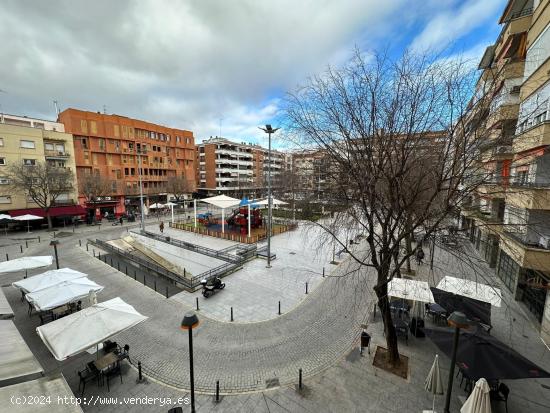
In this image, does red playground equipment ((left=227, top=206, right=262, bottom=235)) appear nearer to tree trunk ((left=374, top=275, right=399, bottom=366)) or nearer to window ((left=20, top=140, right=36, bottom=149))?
tree trunk ((left=374, top=275, right=399, bottom=366))

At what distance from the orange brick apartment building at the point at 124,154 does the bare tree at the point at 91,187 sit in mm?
788

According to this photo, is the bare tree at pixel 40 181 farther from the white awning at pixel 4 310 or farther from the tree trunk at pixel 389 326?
the tree trunk at pixel 389 326

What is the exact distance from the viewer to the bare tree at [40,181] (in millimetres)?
27094

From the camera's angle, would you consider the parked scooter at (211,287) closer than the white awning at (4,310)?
No

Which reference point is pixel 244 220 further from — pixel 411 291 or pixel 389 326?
pixel 389 326

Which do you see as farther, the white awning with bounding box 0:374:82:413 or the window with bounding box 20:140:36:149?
the window with bounding box 20:140:36:149

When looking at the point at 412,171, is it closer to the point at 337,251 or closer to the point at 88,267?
the point at 337,251

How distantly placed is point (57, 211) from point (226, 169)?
128 ft

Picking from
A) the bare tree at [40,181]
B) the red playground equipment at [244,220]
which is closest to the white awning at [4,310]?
the red playground equipment at [244,220]

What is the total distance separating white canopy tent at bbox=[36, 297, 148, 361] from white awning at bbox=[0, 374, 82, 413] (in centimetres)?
129

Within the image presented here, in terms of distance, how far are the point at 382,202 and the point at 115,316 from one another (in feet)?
30.5

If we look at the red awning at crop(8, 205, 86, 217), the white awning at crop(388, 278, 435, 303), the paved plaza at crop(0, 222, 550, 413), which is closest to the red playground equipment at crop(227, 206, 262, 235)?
the paved plaza at crop(0, 222, 550, 413)

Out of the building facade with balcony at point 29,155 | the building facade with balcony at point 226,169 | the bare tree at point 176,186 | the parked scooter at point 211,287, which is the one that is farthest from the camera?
the building facade with balcony at point 226,169

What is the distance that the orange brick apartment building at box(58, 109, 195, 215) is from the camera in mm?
38969
